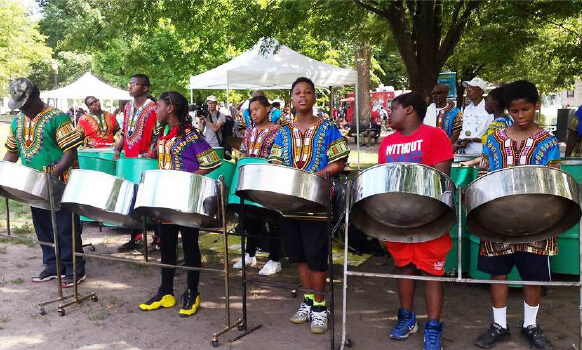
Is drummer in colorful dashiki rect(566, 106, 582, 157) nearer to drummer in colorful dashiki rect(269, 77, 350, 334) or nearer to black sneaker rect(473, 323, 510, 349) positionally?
black sneaker rect(473, 323, 510, 349)

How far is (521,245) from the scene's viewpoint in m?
2.05

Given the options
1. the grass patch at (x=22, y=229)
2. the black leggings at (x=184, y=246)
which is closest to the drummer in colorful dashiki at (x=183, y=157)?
the black leggings at (x=184, y=246)

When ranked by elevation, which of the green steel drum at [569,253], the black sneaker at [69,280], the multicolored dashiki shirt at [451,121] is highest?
the multicolored dashiki shirt at [451,121]

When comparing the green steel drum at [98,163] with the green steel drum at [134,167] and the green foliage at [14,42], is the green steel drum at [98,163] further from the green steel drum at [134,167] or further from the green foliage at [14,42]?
the green foliage at [14,42]

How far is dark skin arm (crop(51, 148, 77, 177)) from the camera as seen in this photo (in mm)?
2822

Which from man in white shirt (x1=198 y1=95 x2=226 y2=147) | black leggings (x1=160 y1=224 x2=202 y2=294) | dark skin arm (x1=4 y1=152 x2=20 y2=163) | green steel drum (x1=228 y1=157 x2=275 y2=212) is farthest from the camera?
man in white shirt (x1=198 y1=95 x2=226 y2=147)

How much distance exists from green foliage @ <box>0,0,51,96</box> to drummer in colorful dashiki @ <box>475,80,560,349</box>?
57.9 feet

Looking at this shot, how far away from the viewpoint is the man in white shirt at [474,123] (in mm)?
3531

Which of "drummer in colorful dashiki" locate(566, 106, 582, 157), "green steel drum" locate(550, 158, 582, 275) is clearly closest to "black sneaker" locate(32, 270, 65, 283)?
"green steel drum" locate(550, 158, 582, 275)

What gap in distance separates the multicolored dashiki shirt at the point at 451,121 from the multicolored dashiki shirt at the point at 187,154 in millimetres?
1776

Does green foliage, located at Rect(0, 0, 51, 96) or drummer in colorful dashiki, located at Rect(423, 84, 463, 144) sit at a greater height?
green foliage, located at Rect(0, 0, 51, 96)

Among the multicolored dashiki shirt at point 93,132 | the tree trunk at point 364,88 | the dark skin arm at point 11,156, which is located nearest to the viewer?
the dark skin arm at point 11,156

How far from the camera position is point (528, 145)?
80.3 inches

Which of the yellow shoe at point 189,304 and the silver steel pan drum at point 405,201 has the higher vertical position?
the silver steel pan drum at point 405,201
